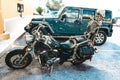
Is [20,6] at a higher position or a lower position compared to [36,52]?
higher

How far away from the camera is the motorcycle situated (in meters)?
4.57

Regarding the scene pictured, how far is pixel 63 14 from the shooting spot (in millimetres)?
8391

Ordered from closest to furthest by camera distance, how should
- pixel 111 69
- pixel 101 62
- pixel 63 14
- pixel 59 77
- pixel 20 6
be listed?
pixel 59 77 < pixel 111 69 < pixel 101 62 < pixel 63 14 < pixel 20 6

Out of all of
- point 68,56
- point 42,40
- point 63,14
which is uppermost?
point 63,14

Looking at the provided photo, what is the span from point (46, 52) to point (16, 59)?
778 mm

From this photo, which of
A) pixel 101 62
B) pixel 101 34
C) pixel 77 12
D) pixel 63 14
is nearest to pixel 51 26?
pixel 63 14

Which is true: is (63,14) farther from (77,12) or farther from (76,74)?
(76,74)

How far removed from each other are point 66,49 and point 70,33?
3930 millimetres

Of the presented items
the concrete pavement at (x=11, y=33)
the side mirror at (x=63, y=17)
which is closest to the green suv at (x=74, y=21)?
the side mirror at (x=63, y=17)

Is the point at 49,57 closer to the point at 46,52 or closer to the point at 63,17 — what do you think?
the point at 46,52

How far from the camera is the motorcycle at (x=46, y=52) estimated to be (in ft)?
15.0

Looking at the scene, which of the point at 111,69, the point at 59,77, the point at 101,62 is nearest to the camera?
the point at 59,77

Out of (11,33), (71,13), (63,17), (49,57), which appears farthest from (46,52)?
(11,33)

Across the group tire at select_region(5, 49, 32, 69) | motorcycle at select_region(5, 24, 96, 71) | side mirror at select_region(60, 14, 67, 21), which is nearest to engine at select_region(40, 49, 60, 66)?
motorcycle at select_region(5, 24, 96, 71)
